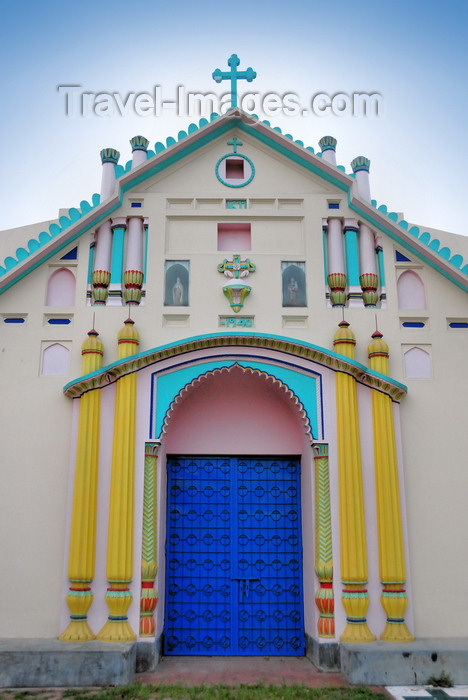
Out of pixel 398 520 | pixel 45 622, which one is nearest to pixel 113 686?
pixel 45 622

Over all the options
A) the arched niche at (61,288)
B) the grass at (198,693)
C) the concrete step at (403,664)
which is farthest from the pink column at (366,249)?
the grass at (198,693)

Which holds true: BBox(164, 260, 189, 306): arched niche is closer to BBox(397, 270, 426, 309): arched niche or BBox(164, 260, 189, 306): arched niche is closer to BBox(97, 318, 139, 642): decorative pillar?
BBox(97, 318, 139, 642): decorative pillar

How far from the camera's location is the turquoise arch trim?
8531 millimetres

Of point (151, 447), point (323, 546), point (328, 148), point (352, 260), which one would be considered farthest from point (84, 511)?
point (328, 148)

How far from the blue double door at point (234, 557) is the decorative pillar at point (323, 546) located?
0.74 m

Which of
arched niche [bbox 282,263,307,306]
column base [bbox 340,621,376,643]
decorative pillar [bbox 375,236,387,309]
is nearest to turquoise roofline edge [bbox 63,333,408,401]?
arched niche [bbox 282,263,307,306]

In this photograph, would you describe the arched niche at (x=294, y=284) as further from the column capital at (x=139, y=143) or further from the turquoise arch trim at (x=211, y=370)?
the column capital at (x=139, y=143)

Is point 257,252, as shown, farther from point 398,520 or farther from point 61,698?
point 61,698

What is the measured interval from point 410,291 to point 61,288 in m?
5.01

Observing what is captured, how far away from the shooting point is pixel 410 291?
371 inches

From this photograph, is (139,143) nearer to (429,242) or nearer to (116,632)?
(429,242)

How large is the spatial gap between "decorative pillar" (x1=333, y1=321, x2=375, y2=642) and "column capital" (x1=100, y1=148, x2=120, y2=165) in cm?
436

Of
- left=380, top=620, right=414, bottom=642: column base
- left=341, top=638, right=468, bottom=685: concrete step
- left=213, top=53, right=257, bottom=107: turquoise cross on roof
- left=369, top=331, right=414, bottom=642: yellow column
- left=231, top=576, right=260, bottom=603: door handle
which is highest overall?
left=213, top=53, right=257, bottom=107: turquoise cross on roof

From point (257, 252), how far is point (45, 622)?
18.5 ft
